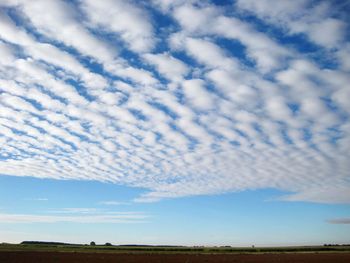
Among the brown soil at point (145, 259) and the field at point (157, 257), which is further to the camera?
the field at point (157, 257)

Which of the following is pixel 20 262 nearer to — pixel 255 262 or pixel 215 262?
pixel 215 262

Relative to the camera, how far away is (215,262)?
5734cm

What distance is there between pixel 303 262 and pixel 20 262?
3885cm

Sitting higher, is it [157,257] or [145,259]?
[157,257]

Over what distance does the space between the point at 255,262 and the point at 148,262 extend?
15.5 meters

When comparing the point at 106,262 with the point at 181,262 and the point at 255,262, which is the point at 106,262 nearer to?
the point at 181,262

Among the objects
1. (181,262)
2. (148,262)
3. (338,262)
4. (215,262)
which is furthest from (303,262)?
(148,262)

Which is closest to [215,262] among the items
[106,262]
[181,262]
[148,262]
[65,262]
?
[181,262]

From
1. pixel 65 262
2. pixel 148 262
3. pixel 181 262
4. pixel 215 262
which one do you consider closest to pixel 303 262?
pixel 215 262

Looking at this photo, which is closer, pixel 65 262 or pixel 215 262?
pixel 65 262

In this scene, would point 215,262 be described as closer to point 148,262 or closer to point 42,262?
point 148,262

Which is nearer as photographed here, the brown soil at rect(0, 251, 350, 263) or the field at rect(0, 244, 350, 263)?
the brown soil at rect(0, 251, 350, 263)

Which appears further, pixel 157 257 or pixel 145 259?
pixel 157 257

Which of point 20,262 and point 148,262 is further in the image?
point 148,262
